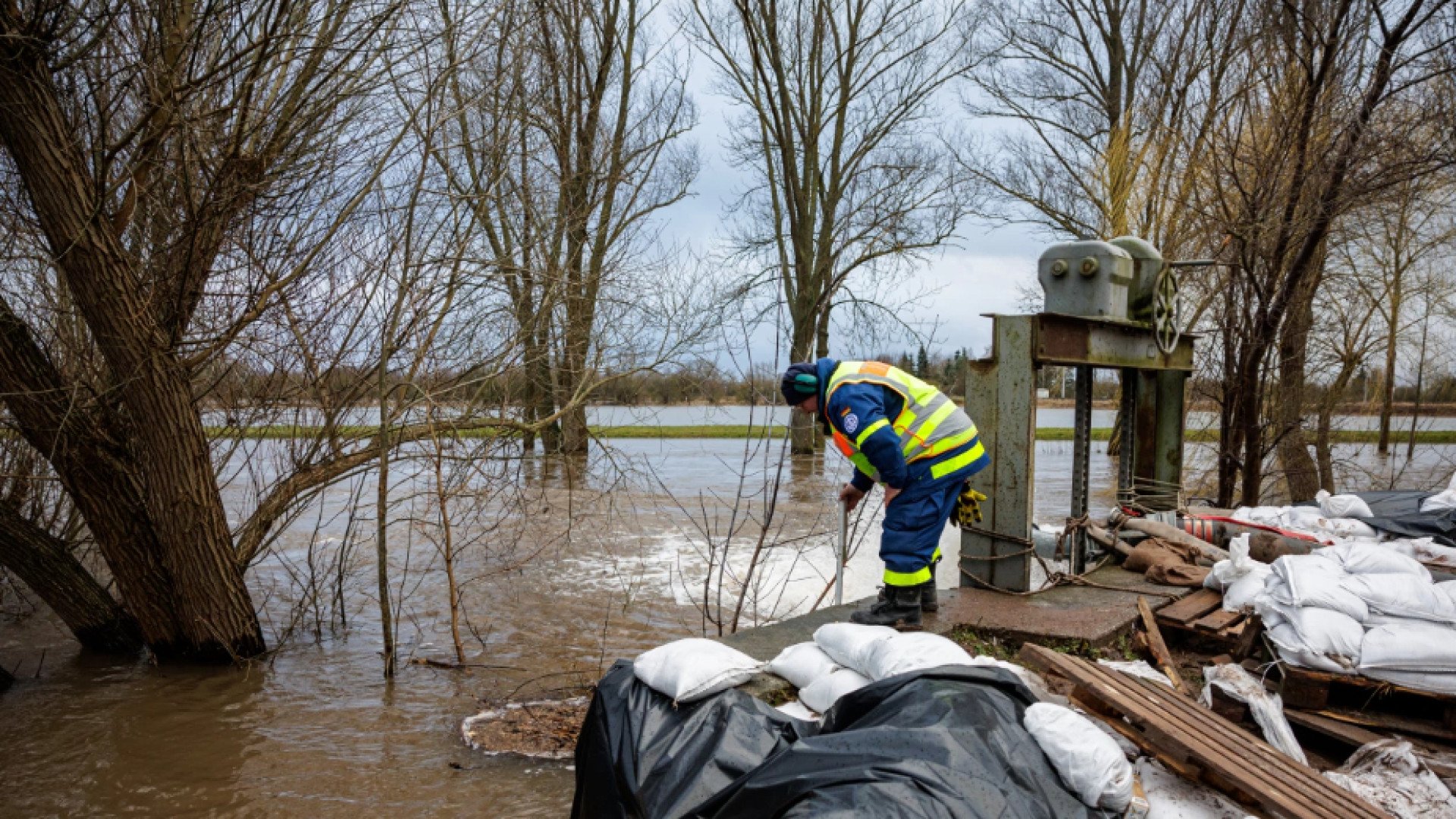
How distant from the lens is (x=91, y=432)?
6.11 m

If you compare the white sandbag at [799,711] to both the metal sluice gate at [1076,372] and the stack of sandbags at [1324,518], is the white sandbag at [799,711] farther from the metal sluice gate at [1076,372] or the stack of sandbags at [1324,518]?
the stack of sandbags at [1324,518]

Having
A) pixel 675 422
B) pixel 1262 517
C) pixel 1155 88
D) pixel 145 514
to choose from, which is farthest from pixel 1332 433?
pixel 145 514

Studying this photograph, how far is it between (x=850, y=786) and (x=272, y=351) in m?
6.08

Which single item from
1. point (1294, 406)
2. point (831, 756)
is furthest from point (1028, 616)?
point (1294, 406)

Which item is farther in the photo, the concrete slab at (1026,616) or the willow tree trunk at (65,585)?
the willow tree trunk at (65,585)

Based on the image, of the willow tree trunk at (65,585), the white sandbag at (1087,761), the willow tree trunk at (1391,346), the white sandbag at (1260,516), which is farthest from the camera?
the willow tree trunk at (1391,346)

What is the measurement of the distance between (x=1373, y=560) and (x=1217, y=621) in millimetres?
800

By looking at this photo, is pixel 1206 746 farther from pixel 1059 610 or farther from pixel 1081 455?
pixel 1081 455

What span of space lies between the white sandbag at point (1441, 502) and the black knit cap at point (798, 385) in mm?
4726

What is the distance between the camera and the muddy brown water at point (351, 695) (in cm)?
467

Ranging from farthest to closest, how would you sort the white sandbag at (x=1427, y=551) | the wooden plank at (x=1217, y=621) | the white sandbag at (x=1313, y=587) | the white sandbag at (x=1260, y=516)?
the white sandbag at (x=1260, y=516) < the white sandbag at (x=1427, y=551) < the wooden plank at (x=1217, y=621) < the white sandbag at (x=1313, y=587)

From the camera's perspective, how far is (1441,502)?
6.65 m

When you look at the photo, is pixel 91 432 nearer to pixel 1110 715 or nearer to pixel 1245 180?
pixel 1110 715

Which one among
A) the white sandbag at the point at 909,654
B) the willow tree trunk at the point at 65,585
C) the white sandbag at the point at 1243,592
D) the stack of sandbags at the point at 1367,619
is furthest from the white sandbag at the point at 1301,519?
the willow tree trunk at the point at 65,585
